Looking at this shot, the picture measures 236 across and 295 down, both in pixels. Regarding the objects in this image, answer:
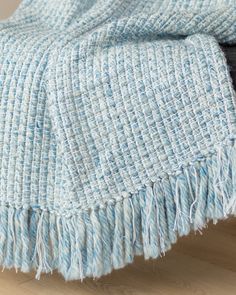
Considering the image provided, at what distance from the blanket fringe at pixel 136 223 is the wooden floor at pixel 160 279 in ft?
0.43

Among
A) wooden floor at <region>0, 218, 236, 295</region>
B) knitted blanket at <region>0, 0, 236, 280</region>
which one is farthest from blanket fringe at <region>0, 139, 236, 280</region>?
wooden floor at <region>0, 218, 236, 295</region>

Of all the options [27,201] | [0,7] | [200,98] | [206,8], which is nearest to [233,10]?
[206,8]

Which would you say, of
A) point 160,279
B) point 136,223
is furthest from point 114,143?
point 160,279

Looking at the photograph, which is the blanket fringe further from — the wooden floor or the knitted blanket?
the wooden floor

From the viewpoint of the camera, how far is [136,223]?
33.6 inches

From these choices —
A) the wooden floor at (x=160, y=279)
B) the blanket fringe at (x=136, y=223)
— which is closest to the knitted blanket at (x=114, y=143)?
the blanket fringe at (x=136, y=223)

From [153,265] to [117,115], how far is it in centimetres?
35

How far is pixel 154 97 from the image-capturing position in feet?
2.74

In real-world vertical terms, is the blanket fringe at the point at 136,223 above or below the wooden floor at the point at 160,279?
above

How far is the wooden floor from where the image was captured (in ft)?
3.26

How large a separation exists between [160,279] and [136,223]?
0.70 ft

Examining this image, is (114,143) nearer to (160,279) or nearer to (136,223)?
(136,223)

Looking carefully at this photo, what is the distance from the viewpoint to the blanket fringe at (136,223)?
826 mm

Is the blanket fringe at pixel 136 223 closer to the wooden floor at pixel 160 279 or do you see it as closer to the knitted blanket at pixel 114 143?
the knitted blanket at pixel 114 143
